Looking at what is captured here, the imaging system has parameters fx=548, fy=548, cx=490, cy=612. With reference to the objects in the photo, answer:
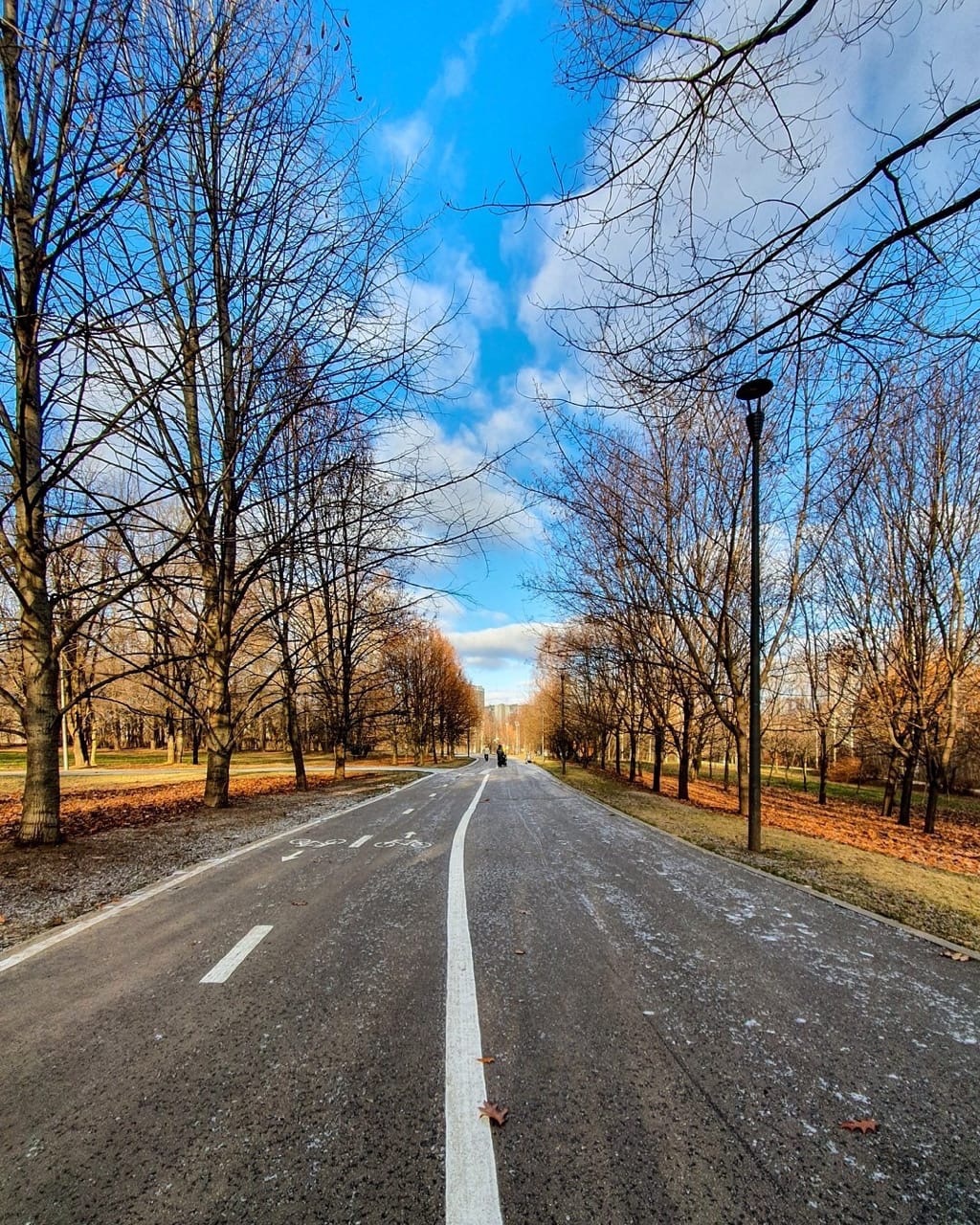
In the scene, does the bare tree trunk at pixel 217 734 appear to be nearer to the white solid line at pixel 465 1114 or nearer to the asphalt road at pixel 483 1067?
the asphalt road at pixel 483 1067

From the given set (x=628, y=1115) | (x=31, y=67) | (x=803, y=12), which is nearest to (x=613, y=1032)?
(x=628, y=1115)

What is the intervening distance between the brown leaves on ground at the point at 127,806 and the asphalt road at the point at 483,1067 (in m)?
5.95

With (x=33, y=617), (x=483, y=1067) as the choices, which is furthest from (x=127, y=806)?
(x=483, y=1067)

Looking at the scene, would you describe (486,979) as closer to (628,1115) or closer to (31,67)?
(628,1115)

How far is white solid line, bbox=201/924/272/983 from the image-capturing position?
339cm

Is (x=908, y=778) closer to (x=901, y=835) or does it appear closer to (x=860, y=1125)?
(x=901, y=835)

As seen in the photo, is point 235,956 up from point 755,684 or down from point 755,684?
down

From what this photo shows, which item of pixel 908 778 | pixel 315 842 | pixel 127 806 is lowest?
pixel 908 778

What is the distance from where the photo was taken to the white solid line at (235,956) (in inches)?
133

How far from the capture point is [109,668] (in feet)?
130

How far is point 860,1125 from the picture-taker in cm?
219

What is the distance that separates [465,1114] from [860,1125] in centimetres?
158

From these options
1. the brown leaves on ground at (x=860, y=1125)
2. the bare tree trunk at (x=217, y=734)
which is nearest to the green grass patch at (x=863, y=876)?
the brown leaves on ground at (x=860, y=1125)

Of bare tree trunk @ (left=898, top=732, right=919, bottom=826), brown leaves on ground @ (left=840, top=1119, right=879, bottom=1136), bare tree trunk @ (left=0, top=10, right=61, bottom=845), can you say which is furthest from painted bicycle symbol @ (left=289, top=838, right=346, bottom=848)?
bare tree trunk @ (left=898, top=732, right=919, bottom=826)
